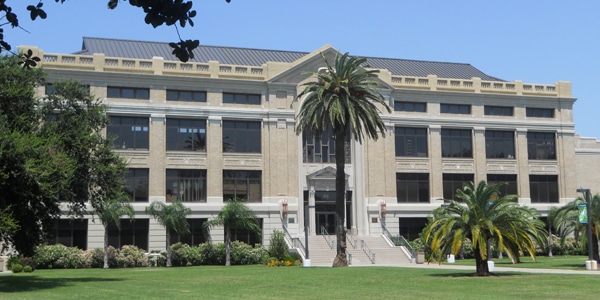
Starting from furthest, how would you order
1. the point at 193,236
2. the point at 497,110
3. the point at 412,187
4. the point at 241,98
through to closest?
1. the point at 497,110
2. the point at 412,187
3. the point at 241,98
4. the point at 193,236

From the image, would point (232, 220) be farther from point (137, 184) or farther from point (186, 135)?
point (186, 135)

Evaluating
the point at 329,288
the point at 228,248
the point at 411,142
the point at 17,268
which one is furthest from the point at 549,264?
the point at 17,268

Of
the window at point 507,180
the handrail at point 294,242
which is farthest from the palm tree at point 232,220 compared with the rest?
the window at point 507,180

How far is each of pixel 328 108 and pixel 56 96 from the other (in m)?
17.8

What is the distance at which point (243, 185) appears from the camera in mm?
62375

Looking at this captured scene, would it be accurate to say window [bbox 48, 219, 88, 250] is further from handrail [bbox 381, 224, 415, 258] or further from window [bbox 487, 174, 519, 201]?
window [bbox 487, 174, 519, 201]

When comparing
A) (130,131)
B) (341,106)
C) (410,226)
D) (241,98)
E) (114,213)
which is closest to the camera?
(341,106)

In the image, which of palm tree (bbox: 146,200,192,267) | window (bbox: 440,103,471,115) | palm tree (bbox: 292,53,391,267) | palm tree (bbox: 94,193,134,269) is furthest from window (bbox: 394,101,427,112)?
palm tree (bbox: 94,193,134,269)

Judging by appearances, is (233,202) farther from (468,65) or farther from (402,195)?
(468,65)

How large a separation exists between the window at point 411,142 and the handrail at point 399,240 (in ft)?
23.8

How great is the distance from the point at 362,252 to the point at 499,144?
61.6 feet

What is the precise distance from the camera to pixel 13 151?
31266 millimetres

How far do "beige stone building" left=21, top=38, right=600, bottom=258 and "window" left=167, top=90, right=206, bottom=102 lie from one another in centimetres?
8

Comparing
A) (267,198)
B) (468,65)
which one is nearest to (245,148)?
(267,198)
